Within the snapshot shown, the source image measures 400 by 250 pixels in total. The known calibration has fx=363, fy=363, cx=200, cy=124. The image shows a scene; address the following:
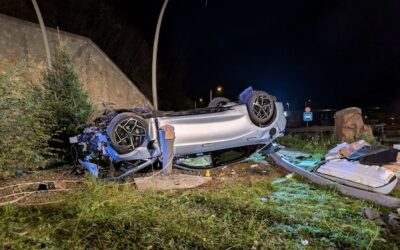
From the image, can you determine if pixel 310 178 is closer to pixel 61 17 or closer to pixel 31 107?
pixel 31 107

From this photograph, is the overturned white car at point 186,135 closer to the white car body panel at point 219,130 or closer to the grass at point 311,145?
the white car body panel at point 219,130

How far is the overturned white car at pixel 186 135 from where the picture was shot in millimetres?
6121

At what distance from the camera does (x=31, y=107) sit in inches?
243

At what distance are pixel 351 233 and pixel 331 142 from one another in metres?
5.98

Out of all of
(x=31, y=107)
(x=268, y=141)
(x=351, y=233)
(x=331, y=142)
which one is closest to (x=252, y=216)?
(x=351, y=233)

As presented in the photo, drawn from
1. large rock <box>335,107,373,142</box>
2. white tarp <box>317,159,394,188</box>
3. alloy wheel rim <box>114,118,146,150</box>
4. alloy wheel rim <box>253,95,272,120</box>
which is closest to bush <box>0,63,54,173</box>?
alloy wheel rim <box>114,118,146,150</box>

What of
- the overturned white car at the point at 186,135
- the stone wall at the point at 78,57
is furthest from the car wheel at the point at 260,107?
the stone wall at the point at 78,57

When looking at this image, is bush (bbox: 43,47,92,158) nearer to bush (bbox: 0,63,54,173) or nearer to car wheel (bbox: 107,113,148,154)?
bush (bbox: 0,63,54,173)

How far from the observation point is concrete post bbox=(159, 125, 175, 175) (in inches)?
241

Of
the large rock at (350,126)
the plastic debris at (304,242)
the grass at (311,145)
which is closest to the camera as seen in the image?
the plastic debris at (304,242)

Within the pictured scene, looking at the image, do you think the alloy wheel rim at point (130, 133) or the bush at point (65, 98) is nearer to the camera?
the alloy wheel rim at point (130, 133)

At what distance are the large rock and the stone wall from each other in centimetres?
763

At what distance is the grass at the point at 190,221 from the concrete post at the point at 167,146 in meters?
0.82

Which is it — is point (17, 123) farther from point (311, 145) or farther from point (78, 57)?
point (78, 57)
